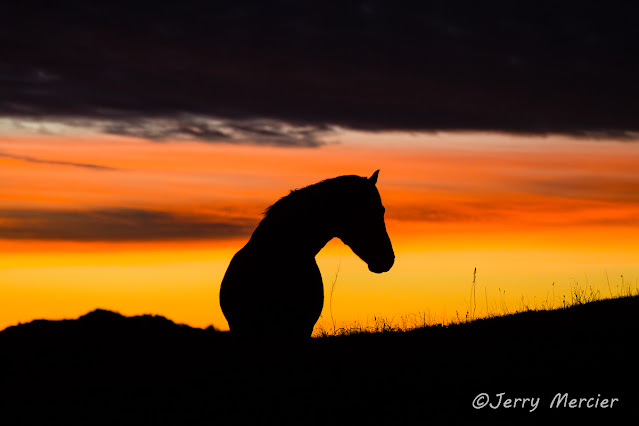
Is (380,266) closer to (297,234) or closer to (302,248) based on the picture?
(302,248)

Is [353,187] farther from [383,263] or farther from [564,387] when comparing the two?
[564,387]

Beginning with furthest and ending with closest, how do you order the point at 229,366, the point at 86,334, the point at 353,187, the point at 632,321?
the point at 86,334 < the point at 632,321 < the point at 229,366 < the point at 353,187

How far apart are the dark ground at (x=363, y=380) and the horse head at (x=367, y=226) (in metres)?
1.54

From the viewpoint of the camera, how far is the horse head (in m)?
8.57

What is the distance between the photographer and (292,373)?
8766 mm

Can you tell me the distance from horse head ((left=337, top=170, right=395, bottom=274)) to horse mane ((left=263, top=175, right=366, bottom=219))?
192 millimetres

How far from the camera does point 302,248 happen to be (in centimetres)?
866

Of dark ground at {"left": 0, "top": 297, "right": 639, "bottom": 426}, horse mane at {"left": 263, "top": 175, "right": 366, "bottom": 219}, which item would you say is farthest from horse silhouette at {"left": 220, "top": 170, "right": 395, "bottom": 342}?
dark ground at {"left": 0, "top": 297, "right": 639, "bottom": 426}

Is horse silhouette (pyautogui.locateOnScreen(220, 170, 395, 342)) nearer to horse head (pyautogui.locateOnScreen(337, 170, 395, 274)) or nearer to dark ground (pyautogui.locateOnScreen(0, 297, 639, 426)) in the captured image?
horse head (pyautogui.locateOnScreen(337, 170, 395, 274))

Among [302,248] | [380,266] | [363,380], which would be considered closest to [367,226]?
[380,266]

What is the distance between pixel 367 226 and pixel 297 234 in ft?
3.07

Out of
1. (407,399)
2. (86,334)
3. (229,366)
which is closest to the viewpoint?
(407,399)

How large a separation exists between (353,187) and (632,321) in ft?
20.0

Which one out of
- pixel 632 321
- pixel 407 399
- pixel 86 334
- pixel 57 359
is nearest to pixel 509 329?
pixel 632 321
